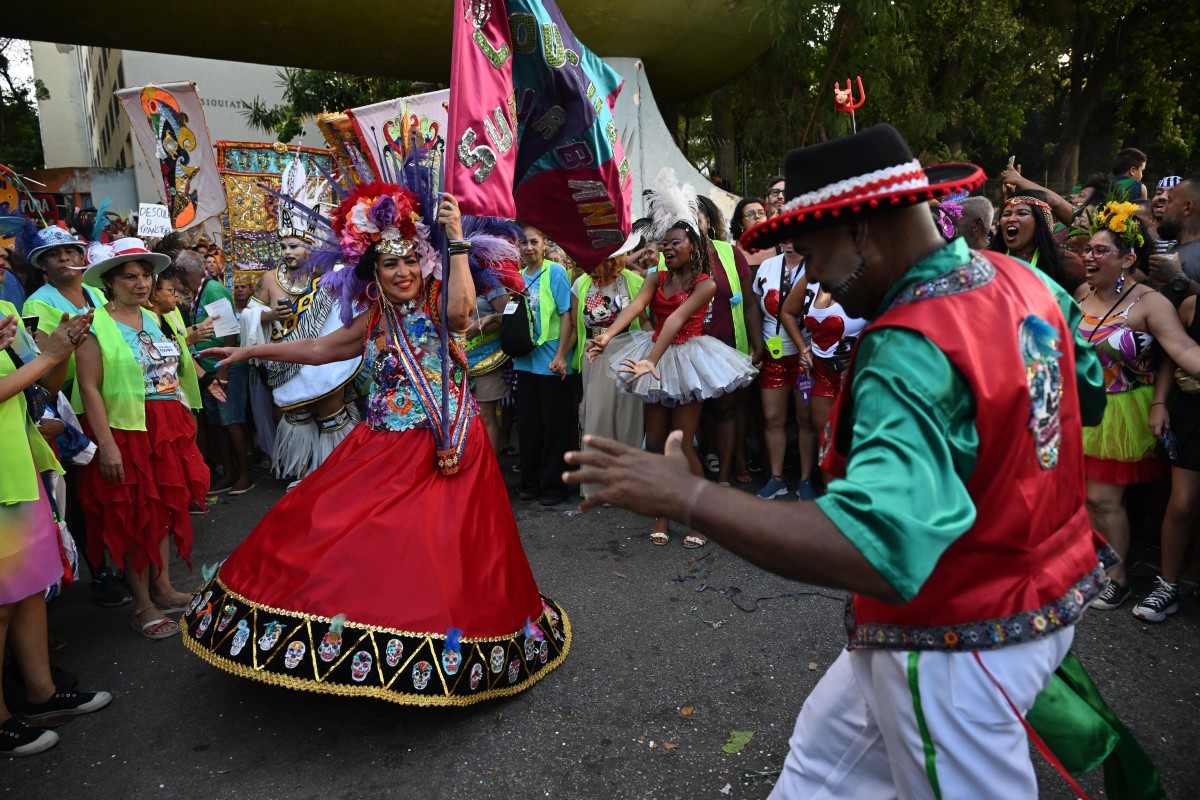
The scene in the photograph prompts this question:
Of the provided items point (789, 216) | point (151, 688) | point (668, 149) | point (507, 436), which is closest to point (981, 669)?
point (789, 216)

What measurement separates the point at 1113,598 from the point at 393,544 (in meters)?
3.84

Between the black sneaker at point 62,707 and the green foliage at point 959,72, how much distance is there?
10.6 metres

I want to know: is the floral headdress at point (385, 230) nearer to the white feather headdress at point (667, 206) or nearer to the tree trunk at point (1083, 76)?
the white feather headdress at point (667, 206)

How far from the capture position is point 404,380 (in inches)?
152

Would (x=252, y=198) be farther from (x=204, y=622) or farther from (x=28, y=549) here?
(x=204, y=622)

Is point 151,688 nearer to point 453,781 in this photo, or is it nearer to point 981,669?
point 453,781

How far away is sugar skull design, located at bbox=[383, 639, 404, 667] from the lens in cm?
323

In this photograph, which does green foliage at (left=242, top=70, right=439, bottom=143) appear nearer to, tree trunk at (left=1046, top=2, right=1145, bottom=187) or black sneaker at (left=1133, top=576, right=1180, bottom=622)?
tree trunk at (left=1046, top=2, right=1145, bottom=187)

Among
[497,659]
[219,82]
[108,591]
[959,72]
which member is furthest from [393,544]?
[219,82]

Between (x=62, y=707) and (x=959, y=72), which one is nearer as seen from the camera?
→ (x=62, y=707)

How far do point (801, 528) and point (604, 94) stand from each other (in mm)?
3161

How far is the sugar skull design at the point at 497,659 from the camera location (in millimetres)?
3451

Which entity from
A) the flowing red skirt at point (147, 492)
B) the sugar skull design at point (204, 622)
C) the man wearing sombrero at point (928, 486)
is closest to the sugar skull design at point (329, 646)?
the sugar skull design at point (204, 622)

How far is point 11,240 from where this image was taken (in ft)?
14.2
